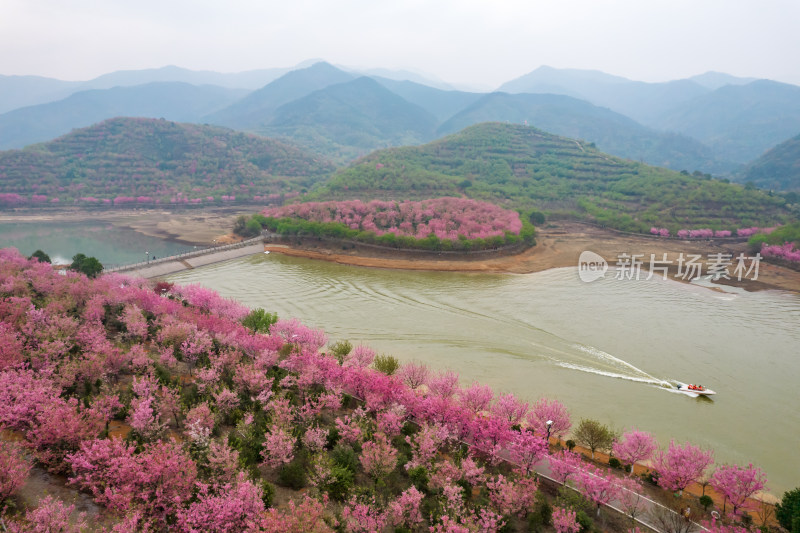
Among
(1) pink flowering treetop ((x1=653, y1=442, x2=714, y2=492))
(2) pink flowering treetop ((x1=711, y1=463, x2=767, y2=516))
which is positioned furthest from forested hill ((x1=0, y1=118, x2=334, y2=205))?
(2) pink flowering treetop ((x1=711, y1=463, x2=767, y2=516))

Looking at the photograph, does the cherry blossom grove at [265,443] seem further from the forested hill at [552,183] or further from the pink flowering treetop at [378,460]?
the forested hill at [552,183]

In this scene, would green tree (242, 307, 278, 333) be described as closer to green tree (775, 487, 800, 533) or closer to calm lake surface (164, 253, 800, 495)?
calm lake surface (164, 253, 800, 495)

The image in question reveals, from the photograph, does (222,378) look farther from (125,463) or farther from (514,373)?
(514,373)

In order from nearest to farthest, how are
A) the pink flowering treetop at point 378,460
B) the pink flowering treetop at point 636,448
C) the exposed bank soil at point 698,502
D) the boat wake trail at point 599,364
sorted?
the exposed bank soil at point 698,502 → the pink flowering treetop at point 378,460 → the pink flowering treetop at point 636,448 → the boat wake trail at point 599,364

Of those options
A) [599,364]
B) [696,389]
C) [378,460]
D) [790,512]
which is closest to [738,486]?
[790,512]

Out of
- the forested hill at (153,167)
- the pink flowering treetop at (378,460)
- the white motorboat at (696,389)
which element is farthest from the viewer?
the forested hill at (153,167)

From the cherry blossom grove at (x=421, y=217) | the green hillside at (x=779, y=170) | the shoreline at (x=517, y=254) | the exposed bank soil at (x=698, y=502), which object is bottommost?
the exposed bank soil at (x=698, y=502)

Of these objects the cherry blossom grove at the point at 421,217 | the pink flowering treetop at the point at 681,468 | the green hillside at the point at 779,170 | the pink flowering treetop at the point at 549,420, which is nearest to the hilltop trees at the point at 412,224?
the cherry blossom grove at the point at 421,217

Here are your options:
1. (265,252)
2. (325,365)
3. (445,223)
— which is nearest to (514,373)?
(325,365)
